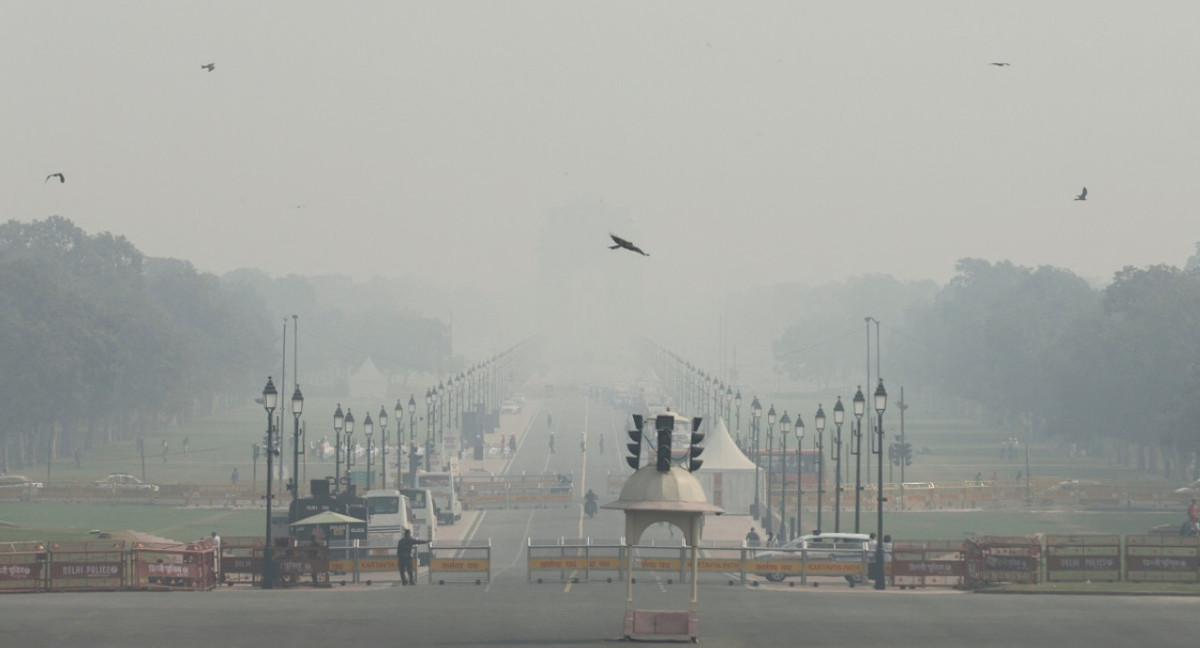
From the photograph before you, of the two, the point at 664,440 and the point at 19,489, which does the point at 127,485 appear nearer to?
the point at 19,489

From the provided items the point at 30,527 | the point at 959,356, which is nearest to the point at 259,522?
the point at 30,527

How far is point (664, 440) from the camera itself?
3472 cm

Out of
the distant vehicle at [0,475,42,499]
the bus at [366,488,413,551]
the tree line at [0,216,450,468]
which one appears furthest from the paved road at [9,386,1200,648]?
the tree line at [0,216,450,468]

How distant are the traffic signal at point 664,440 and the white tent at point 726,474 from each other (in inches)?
2135

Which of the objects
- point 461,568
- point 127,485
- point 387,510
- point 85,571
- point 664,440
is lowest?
point 461,568

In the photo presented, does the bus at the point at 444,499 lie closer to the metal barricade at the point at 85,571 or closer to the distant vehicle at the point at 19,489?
the distant vehicle at the point at 19,489

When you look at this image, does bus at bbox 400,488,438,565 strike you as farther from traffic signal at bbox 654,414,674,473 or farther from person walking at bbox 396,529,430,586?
traffic signal at bbox 654,414,674,473

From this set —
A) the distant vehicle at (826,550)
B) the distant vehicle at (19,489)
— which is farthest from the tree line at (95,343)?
the distant vehicle at (826,550)

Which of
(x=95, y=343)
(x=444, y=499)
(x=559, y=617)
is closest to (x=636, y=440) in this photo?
(x=559, y=617)

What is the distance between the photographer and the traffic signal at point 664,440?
112 feet

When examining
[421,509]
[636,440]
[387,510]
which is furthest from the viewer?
[421,509]

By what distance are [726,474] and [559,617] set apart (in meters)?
51.5

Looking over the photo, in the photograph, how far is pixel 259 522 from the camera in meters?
84.7

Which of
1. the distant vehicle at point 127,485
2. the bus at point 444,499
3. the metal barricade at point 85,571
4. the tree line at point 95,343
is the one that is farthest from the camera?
the tree line at point 95,343
